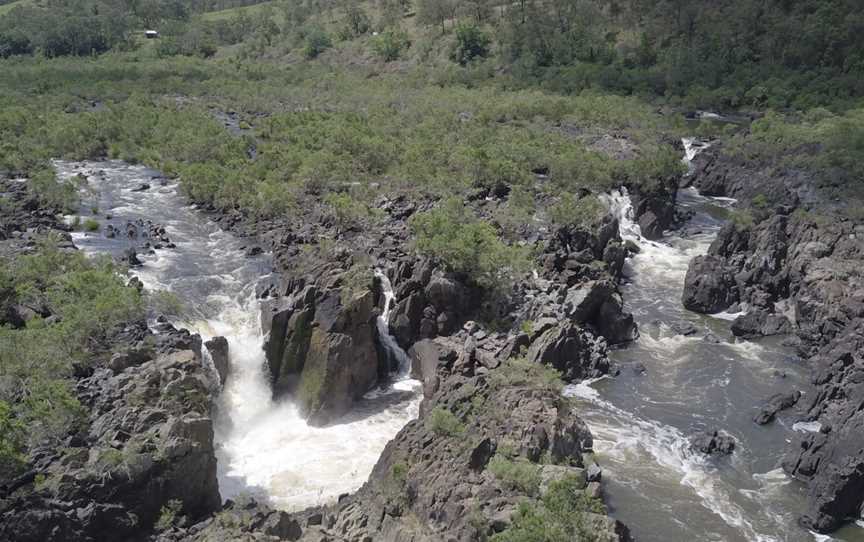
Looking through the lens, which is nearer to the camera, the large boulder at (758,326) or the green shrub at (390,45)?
→ the large boulder at (758,326)

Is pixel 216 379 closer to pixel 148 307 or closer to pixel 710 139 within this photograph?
pixel 148 307

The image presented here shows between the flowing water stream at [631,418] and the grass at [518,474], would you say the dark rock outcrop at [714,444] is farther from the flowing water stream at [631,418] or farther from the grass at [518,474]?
the grass at [518,474]

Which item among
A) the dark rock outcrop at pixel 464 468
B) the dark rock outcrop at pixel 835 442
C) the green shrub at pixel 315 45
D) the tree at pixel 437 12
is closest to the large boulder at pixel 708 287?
the dark rock outcrop at pixel 835 442

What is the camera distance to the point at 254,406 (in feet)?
170

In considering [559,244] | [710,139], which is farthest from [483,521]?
[710,139]

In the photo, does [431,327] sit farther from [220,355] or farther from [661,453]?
[661,453]

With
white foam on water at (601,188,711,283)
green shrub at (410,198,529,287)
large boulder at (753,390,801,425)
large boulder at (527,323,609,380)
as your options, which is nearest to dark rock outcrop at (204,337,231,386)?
green shrub at (410,198,529,287)

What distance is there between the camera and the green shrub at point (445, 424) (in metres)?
40.4

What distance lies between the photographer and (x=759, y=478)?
45.4m

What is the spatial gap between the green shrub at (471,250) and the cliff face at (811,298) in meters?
18.3

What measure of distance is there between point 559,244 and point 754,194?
34318 mm

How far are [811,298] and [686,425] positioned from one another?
20.6 metres

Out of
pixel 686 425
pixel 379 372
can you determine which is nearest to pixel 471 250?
pixel 379 372

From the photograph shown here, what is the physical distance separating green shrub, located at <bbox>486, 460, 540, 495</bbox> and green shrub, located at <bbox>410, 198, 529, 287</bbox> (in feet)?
75.2
